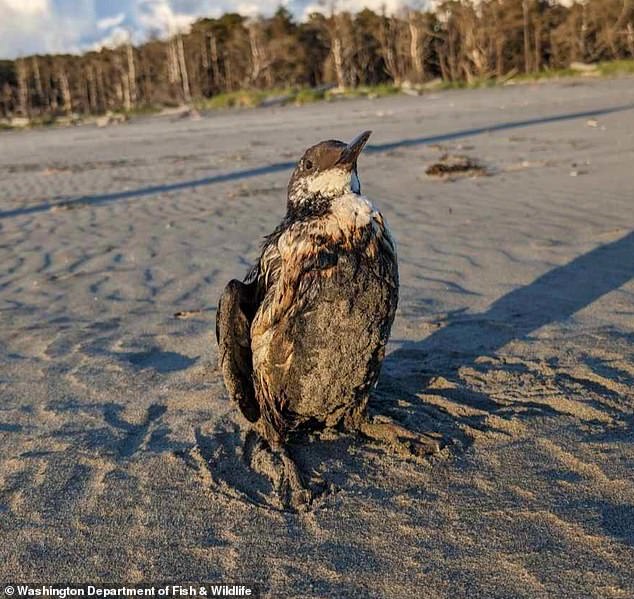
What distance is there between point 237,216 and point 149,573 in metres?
7.90

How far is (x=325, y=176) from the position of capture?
11.5 ft

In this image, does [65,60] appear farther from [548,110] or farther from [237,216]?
[237,216]

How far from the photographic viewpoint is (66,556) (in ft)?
9.64

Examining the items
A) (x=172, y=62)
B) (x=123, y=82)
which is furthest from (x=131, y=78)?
(x=172, y=62)

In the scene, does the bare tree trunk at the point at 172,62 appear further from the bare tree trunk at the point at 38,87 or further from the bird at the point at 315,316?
the bird at the point at 315,316

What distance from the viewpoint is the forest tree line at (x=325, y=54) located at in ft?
145

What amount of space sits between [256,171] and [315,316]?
458 inches

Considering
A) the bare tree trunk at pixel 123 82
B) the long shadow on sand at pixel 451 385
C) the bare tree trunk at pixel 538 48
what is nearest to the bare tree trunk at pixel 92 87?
the bare tree trunk at pixel 123 82

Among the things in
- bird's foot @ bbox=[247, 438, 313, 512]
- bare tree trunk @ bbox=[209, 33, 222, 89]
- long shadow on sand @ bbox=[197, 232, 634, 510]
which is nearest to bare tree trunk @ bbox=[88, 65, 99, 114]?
bare tree trunk @ bbox=[209, 33, 222, 89]

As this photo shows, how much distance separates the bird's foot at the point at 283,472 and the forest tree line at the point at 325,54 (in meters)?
44.1

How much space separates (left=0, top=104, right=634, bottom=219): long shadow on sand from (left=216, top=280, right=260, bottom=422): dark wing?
927 centimetres

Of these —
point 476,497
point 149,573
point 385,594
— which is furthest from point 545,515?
point 149,573

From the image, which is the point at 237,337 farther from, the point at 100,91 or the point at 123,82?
the point at 100,91

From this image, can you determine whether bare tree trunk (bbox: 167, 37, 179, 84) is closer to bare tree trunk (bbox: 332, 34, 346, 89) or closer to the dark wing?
bare tree trunk (bbox: 332, 34, 346, 89)
